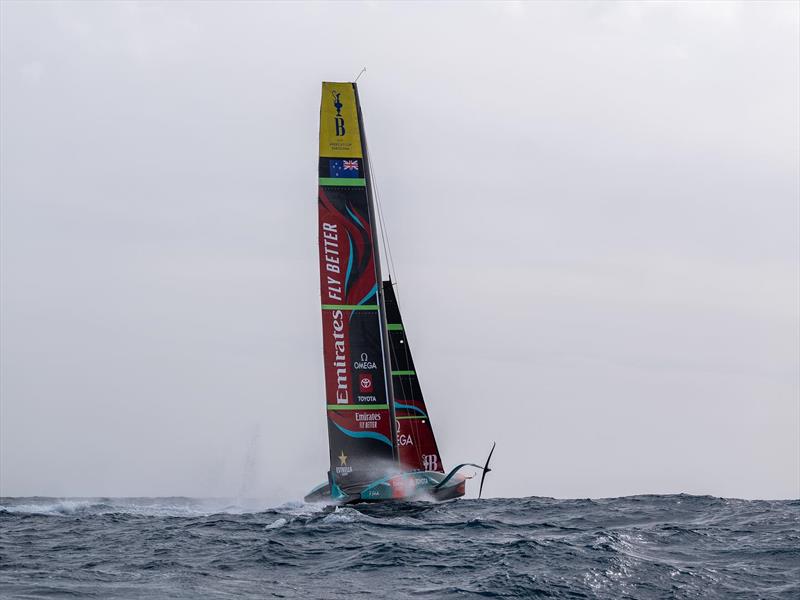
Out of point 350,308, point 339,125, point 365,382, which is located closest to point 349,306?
point 350,308

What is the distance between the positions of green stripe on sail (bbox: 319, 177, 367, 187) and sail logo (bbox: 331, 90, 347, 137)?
1416 mm

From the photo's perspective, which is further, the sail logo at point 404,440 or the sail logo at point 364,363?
→ the sail logo at point 404,440

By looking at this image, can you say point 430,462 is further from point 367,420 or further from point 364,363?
point 364,363

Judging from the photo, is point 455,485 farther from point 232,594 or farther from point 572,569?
point 232,594

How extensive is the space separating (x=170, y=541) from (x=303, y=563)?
4181mm

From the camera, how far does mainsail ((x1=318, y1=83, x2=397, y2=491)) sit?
31.3m

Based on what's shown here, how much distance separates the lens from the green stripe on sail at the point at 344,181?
1241 inches

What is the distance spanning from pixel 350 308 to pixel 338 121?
5859 millimetres

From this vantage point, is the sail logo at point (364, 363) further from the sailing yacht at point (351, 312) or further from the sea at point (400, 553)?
the sea at point (400, 553)

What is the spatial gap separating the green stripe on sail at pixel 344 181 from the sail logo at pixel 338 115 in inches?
55.7

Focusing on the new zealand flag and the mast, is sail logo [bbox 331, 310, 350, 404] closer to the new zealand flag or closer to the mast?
the mast

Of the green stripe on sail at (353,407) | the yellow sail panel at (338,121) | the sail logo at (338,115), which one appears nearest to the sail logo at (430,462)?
the green stripe on sail at (353,407)

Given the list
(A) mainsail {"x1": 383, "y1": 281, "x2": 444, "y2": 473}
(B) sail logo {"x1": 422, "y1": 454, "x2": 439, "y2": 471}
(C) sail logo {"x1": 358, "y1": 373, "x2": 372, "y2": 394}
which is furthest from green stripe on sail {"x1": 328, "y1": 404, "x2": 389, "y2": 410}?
(B) sail logo {"x1": 422, "y1": 454, "x2": 439, "y2": 471}

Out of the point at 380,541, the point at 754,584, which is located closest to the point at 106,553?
the point at 380,541
